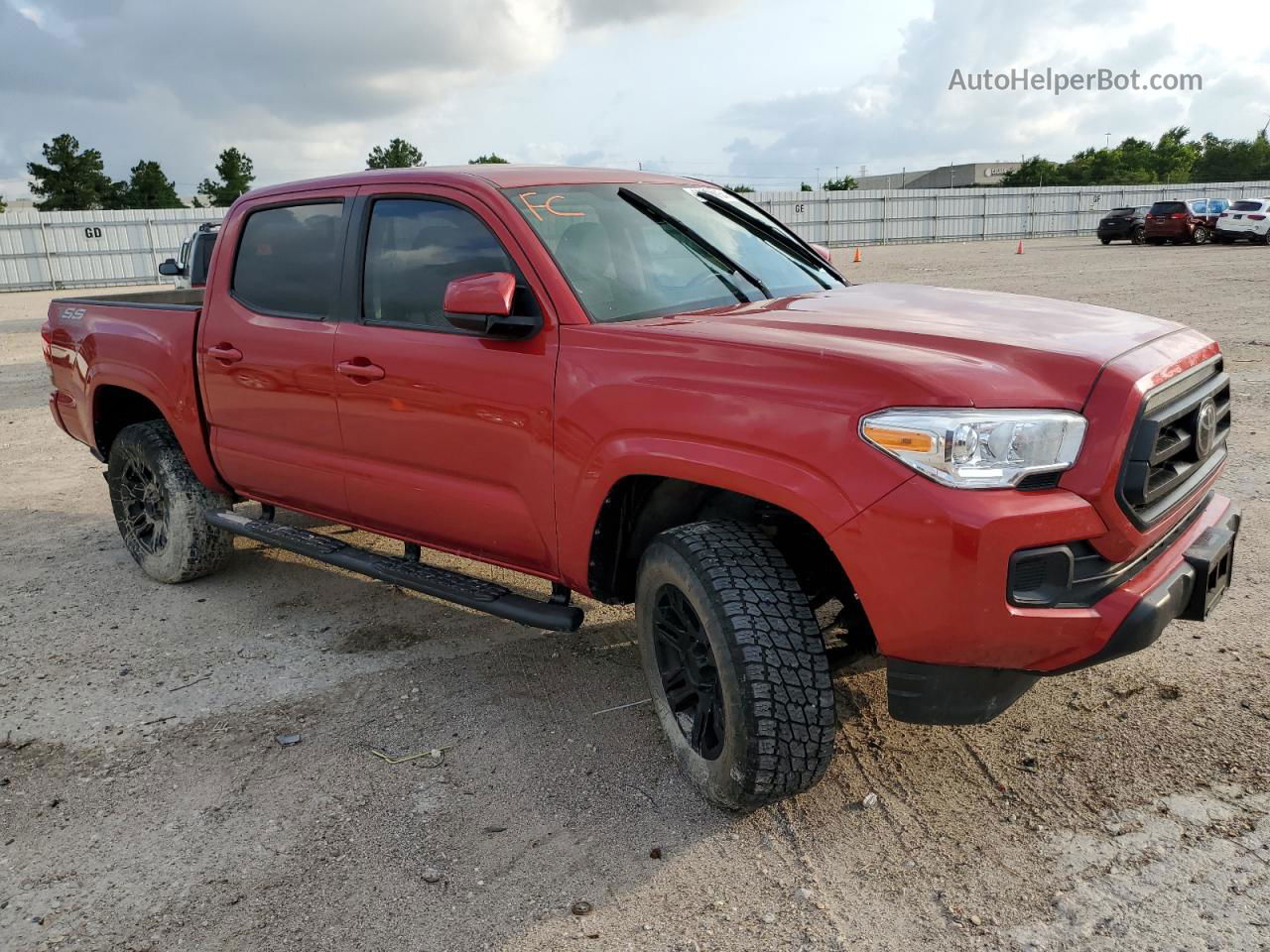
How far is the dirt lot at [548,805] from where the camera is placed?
261cm

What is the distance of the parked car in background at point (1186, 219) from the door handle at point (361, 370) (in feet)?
109

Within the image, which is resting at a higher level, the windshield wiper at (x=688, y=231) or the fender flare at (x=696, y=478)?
the windshield wiper at (x=688, y=231)

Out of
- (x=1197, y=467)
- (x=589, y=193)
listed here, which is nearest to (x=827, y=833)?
(x=1197, y=467)

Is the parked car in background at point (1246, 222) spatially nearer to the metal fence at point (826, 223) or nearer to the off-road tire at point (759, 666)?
the metal fence at point (826, 223)

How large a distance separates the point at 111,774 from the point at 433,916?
1499 mm

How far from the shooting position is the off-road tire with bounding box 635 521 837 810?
2801 millimetres

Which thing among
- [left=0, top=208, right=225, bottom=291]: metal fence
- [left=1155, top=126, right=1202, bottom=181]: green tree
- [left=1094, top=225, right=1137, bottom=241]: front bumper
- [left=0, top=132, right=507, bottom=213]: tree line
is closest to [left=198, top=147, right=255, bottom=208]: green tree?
[left=0, top=132, right=507, bottom=213]: tree line

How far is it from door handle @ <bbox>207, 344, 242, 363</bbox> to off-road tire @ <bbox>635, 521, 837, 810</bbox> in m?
2.52

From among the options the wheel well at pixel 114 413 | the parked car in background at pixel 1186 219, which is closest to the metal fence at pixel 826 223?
the parked car in background at pixel 1186 219

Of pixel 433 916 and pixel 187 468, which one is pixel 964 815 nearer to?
pixel 433 916

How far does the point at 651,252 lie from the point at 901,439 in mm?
1537

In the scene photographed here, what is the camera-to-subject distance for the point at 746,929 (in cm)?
256

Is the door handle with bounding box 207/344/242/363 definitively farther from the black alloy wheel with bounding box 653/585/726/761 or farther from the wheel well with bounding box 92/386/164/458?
the black alloy wheel with bounding box 653/585/726/761

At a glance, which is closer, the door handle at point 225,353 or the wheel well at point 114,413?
the door handle at point 225,353
